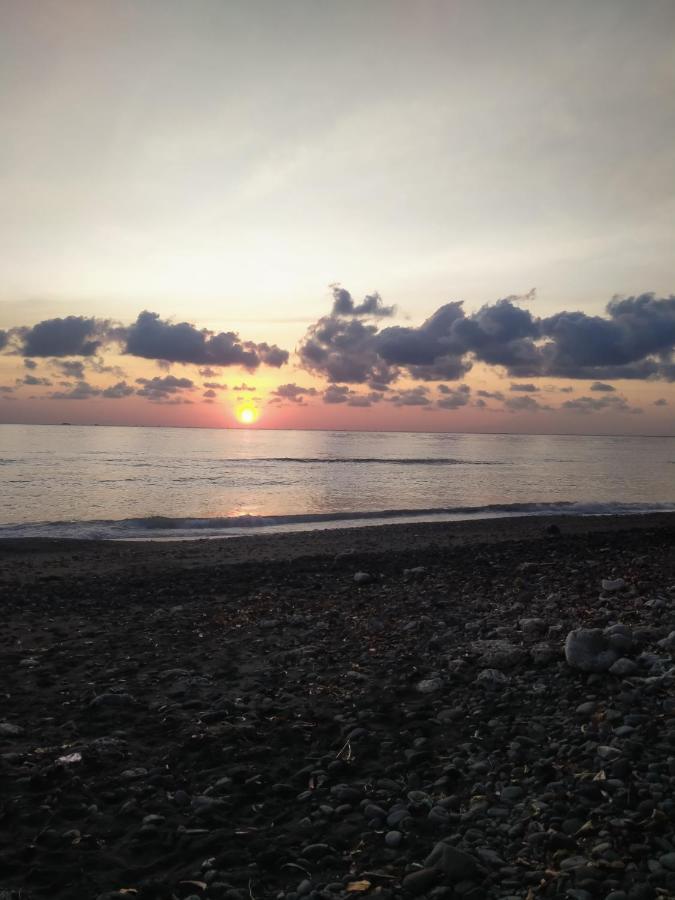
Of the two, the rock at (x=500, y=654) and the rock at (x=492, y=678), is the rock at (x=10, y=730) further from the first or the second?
the rock at (x=500, y=654)

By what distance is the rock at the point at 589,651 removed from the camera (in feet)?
22.0

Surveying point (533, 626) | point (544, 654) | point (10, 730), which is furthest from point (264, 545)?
point (10, 730)

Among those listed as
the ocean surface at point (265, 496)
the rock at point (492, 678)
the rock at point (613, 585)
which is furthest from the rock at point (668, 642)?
the ocean surface at point (265, 496)

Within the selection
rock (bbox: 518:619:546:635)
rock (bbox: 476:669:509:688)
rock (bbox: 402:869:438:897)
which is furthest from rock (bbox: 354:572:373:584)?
rock (bbox: 402:869:438:897)

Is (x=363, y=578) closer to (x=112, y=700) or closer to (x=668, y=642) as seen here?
(x=112, y=700)

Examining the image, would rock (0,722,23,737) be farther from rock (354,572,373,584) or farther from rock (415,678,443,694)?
rock (354,572,373,584)

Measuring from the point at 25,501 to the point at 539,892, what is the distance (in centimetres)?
3832

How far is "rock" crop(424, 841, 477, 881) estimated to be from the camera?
3805mm

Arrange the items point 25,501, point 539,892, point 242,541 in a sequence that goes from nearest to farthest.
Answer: point 539,892 < point 242,541 < point 25,501

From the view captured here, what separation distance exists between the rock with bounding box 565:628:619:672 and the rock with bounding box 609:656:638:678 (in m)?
0.13

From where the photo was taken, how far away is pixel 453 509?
3647cm

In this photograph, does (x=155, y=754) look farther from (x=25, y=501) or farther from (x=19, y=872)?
(x=25, y=501)

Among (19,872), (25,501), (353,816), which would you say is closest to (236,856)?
(353,816)

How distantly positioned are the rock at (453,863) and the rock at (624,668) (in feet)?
11.0
